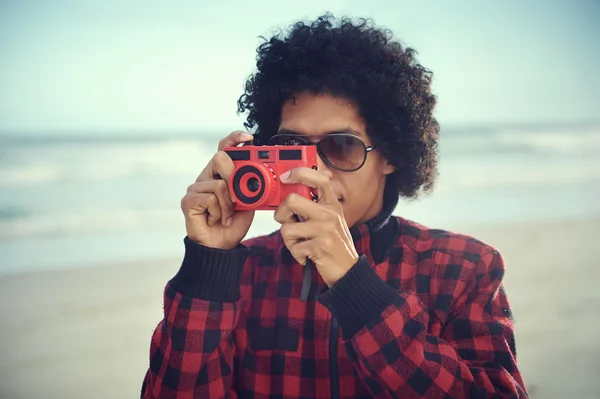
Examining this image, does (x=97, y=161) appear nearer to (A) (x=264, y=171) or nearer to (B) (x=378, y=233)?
(B) (x=378, y=233)

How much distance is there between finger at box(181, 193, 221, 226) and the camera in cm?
173

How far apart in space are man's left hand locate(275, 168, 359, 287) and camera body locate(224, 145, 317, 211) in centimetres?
3

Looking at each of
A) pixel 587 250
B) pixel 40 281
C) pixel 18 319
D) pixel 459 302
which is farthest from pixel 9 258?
pixel 587 250

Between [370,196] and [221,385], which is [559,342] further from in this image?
[221,385]

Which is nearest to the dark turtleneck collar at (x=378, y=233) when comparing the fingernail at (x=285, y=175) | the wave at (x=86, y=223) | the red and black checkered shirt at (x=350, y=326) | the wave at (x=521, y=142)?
the red and black checkered shirt at (x=350, y=326)

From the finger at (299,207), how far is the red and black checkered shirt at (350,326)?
0.19 meters

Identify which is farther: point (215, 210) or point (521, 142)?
point (521, 142)

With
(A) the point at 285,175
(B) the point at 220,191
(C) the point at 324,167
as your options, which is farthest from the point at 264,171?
(C) the point at 324,167

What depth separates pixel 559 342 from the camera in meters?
3.69

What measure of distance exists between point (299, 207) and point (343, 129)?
455 mm

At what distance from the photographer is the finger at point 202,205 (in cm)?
173

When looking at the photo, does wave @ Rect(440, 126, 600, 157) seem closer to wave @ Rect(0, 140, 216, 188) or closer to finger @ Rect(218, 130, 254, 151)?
wave @ Rect(0, 140, 216, 188)

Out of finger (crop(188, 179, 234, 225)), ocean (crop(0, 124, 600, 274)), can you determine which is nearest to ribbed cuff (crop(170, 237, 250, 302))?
finger (crop(188, 179, 234, 225))

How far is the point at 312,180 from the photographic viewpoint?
1.61 metres
